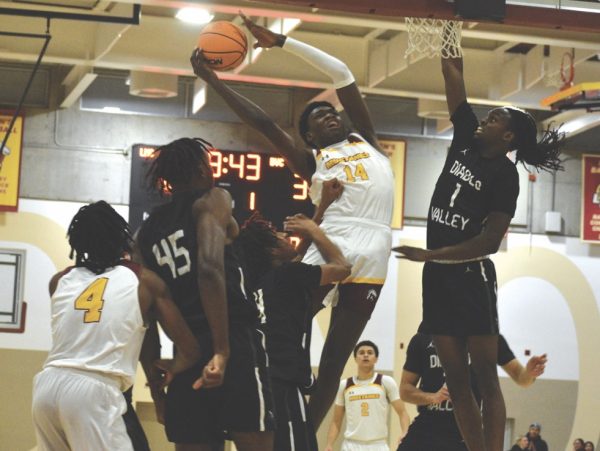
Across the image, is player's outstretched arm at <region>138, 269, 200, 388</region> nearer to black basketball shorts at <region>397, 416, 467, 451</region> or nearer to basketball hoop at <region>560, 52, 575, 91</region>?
black basketball shorts at <region>397, 416, 467, 451</region>

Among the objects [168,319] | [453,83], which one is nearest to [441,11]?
[453,83]

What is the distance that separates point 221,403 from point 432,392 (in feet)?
12.3

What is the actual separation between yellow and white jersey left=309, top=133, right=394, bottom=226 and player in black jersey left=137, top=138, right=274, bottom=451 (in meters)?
1.57

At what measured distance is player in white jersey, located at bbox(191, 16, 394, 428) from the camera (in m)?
6.82

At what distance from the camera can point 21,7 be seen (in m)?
12.6

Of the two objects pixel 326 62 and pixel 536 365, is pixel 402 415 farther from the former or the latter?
pixel 326 62

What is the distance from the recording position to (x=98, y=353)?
5.25m

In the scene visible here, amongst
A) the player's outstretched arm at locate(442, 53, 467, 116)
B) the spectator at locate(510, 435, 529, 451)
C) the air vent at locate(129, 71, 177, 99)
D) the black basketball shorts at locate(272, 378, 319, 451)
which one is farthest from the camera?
the spectator at locate(510, 435, 529, 451)

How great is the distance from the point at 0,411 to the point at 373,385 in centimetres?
635

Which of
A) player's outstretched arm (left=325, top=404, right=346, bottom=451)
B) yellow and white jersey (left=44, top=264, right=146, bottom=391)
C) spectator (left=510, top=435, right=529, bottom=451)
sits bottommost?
spectator (left=510, top=435, right=529, bottom=451)

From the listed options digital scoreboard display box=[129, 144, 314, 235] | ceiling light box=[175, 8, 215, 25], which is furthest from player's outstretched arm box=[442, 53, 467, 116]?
digital scoreboard display box=[129, 144, 314, 235]

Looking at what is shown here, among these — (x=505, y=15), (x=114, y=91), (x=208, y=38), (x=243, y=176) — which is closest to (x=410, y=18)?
(x=505, y=15)

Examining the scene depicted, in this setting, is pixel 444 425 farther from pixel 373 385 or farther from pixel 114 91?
pixel 114 91

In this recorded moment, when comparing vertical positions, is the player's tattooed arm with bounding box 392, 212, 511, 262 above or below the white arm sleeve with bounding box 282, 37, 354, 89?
below
